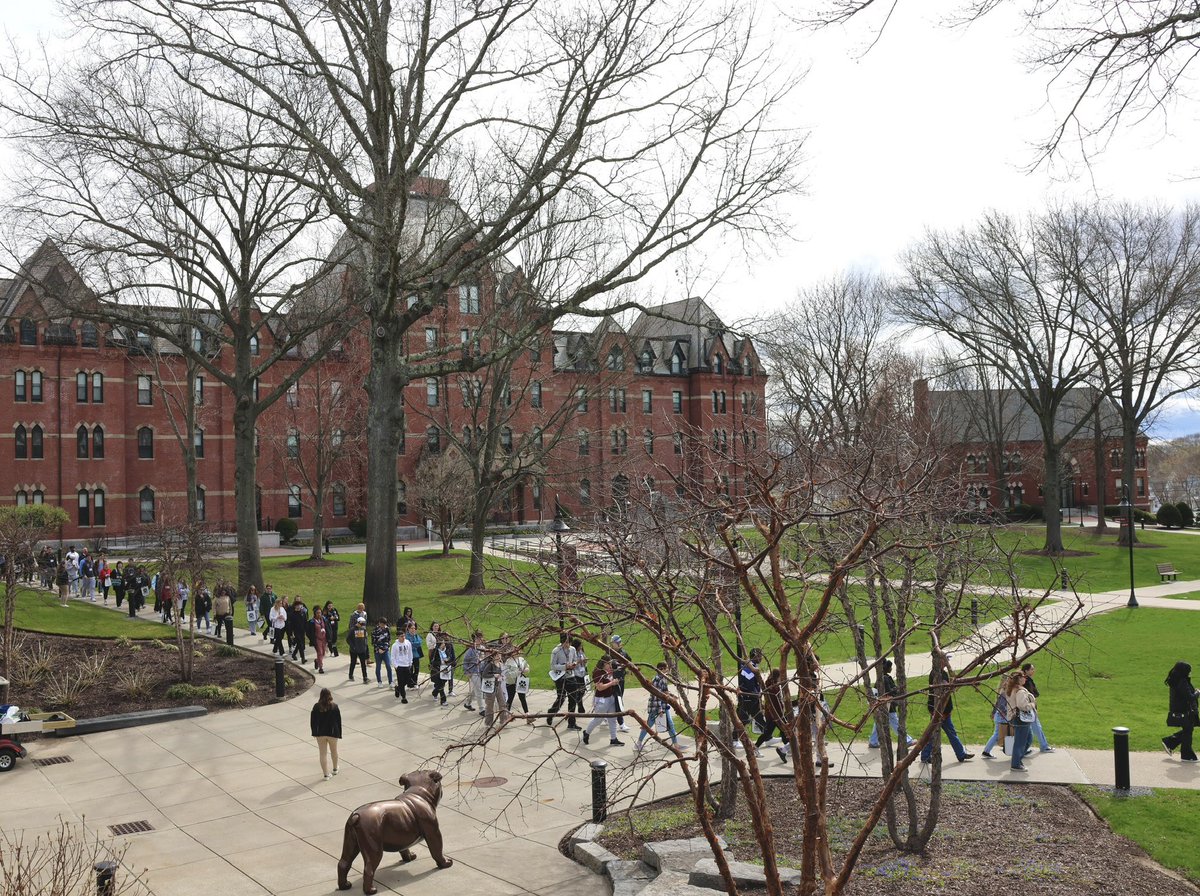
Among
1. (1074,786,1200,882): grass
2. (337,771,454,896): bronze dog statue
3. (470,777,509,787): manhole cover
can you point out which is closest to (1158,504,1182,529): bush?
(1074,786,1200,882): grass

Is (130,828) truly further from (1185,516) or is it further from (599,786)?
(1185,516)

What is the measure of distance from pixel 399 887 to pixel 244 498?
25.5 metres

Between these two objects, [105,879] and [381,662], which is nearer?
[105,879]

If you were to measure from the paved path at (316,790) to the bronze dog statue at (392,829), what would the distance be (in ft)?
1.00

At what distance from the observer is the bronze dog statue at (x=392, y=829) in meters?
10.4

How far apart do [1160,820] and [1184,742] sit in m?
3.35

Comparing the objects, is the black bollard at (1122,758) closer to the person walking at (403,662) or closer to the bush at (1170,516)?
the person walking at (403,662)

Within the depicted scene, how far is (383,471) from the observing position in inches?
1074

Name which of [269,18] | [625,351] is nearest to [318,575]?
[625,351]

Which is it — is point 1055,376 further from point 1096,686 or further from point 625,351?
point 1096,686

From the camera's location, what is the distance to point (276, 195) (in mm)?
32625

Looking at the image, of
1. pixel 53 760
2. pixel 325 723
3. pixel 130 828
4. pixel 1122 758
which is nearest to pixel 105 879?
pixel 130 828

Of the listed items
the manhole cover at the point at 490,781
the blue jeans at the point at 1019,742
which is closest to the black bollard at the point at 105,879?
the manhole cover at the point at 490,781

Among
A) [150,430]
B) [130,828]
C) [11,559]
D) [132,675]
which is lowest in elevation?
[130,828]
